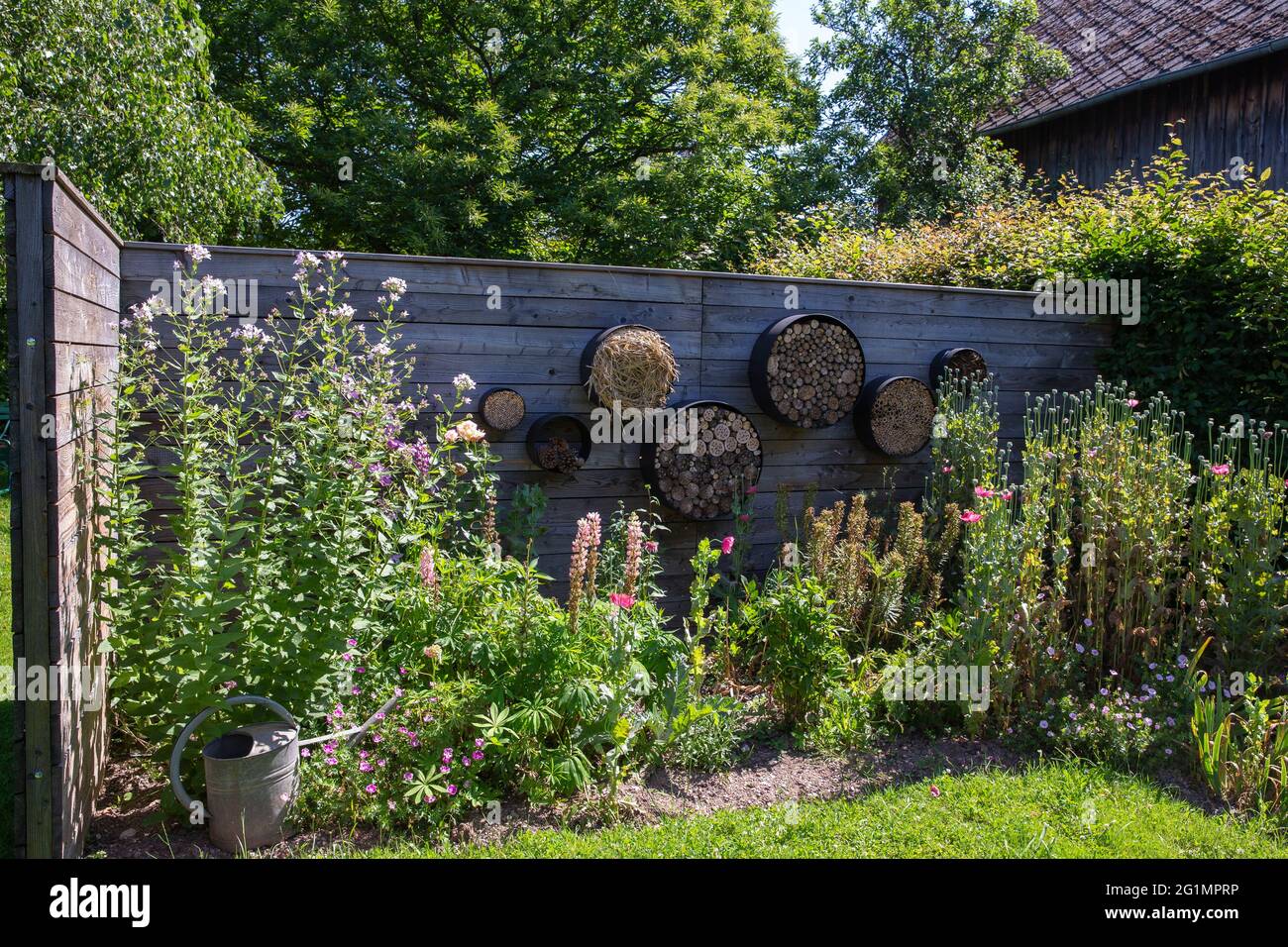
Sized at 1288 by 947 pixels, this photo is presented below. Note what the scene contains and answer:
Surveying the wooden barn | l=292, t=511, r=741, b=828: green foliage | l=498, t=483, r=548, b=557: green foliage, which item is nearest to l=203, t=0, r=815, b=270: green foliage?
the wooden barn

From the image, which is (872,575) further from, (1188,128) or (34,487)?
(1188,128)

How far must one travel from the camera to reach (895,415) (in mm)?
5770

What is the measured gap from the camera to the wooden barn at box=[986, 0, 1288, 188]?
9609 millimetres

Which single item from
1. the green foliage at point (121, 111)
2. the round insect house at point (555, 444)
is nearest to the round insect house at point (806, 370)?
the round insect house at point (555, 444)

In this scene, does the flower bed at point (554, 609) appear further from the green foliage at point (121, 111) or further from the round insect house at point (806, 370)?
the green foliage at point (121, 111)

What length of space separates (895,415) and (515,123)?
33.3ft

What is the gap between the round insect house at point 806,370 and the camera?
5.39 metres

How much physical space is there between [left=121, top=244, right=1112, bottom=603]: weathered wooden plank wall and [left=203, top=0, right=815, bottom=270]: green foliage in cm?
761

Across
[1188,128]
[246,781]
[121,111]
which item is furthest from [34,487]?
[1188,128]

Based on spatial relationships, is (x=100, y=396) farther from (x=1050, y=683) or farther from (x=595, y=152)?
(x=595, y=152)

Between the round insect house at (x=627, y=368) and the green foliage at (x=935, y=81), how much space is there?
8.00 meters

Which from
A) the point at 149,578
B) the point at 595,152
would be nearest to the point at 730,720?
the point at 149,578

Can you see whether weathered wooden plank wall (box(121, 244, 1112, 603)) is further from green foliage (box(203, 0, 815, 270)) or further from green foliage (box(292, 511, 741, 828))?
green foliage (box(203, 0, 815, 270))

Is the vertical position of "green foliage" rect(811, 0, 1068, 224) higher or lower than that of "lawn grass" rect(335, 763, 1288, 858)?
higher
